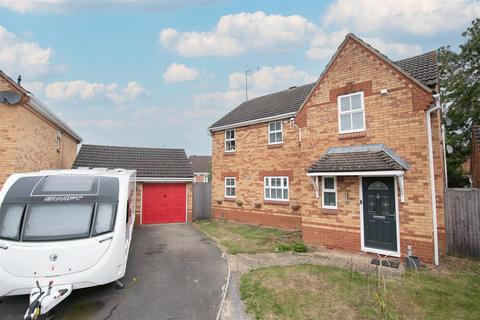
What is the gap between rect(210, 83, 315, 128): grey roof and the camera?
14094 mm

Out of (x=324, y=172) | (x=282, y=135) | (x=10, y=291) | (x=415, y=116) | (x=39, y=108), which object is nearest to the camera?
(x=10, y=291)

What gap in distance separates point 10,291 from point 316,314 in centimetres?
527

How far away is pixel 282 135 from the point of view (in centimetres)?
1360

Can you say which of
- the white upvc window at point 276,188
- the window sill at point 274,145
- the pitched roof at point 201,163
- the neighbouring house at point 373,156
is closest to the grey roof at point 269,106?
the window sill at point 274,145

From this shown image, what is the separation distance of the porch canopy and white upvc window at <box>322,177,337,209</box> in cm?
30

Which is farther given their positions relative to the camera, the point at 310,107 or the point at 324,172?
the point at 310,107

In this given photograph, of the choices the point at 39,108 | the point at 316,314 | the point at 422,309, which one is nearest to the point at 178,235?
the point at 39,108

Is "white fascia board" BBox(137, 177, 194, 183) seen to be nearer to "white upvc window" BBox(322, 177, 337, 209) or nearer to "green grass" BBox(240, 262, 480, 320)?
"white upvc window" BBox(322, 177, 337, 209)

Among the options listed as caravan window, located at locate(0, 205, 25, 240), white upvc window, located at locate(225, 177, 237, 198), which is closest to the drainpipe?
caravan window, located at locate(0, 205, 25, 240)

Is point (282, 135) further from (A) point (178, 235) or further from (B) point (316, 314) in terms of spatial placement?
(B) point (316, 314)

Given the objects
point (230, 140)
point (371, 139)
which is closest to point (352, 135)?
point (371, 139)

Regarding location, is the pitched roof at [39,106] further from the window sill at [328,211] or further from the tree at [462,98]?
the tree at [462,98]

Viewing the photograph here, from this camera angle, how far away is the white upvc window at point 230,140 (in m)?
16.2

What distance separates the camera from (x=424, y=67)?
8938mm
